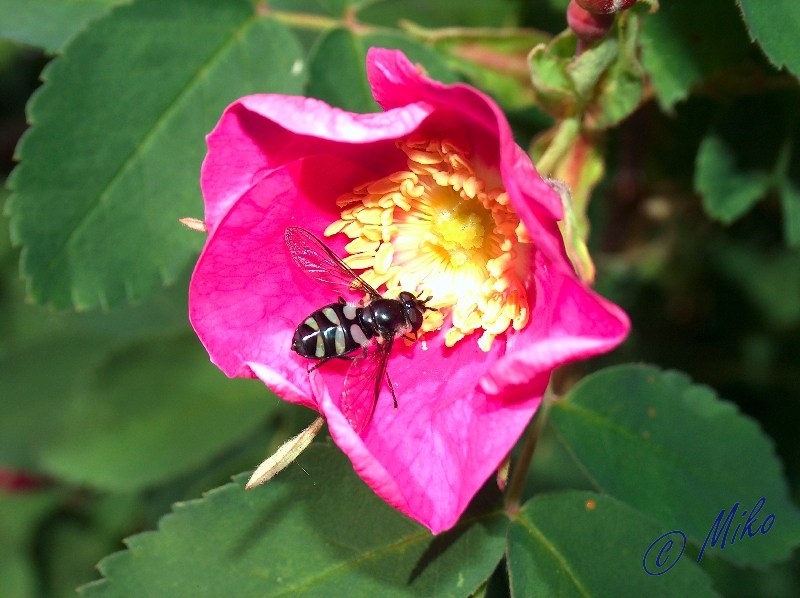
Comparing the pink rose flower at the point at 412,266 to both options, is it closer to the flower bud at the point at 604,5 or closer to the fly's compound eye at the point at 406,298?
the fly's compound eye at the point at 406,298

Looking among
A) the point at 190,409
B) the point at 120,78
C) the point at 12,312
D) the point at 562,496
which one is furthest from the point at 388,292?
the point at 12,312

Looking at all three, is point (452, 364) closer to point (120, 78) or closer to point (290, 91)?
point (290, 91)

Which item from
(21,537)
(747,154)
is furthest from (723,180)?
(21,537)

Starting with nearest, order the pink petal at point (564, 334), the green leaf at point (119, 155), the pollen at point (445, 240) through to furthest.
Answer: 1. the pink petal at point (564, 334)
2. the pollen at point (445, 240)
3. the green leaf at point (119, 155)

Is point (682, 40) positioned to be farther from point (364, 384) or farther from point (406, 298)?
point (364, 384)

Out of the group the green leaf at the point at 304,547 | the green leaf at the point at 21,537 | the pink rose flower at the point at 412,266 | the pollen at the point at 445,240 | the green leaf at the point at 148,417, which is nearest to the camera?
the pink rose flower at the point at 412,266

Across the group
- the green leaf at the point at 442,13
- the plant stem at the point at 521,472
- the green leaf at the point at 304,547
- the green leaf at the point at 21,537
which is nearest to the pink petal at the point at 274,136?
the green leaf at the point at 304,547

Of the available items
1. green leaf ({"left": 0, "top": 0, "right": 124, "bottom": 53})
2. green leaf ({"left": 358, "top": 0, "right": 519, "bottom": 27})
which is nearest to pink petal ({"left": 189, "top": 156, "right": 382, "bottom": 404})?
green leaf ({"left": 0, "top": 0, "right": 124, "bottom": 53})
